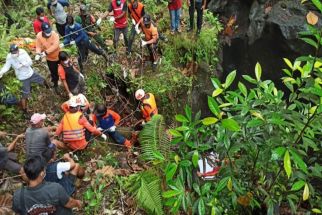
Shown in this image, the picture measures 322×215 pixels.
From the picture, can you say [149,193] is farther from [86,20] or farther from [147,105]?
[86,20]

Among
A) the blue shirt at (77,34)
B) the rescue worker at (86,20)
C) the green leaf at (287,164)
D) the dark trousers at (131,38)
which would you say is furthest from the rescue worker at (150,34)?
the green leaf at (287,164)

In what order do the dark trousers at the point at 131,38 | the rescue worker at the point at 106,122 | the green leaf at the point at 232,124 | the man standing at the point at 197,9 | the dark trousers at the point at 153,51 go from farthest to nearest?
the man standing at the point at 197,9
the dark trousers at the point at 131,38
the dark trousers at the point at 153,51
the rescue worker at the point at 106,122
the green leaf at the point at 232,124

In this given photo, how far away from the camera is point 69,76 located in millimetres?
7965

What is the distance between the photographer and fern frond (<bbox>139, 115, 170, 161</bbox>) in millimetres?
6438

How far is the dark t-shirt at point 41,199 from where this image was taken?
Result: 174 inches

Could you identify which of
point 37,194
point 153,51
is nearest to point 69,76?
point 153,51

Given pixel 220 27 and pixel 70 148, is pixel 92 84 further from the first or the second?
pixel 220 27

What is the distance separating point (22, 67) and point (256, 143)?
484cm

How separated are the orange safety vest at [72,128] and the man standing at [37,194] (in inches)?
90.3

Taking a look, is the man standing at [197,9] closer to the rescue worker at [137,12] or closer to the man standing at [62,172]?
the rescue worker at [137,12]

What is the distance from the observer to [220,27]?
1190 cm

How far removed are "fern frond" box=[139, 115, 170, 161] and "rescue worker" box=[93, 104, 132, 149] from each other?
44.5 inches

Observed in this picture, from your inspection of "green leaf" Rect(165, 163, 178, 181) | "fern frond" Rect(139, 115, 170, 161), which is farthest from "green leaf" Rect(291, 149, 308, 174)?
"fern frond" Rect(139, 115, 170, 161)

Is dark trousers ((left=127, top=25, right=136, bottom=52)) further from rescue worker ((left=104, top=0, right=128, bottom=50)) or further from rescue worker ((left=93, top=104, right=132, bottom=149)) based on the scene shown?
rescue worker ((left=93, top=104, right=132, bottom=149))
